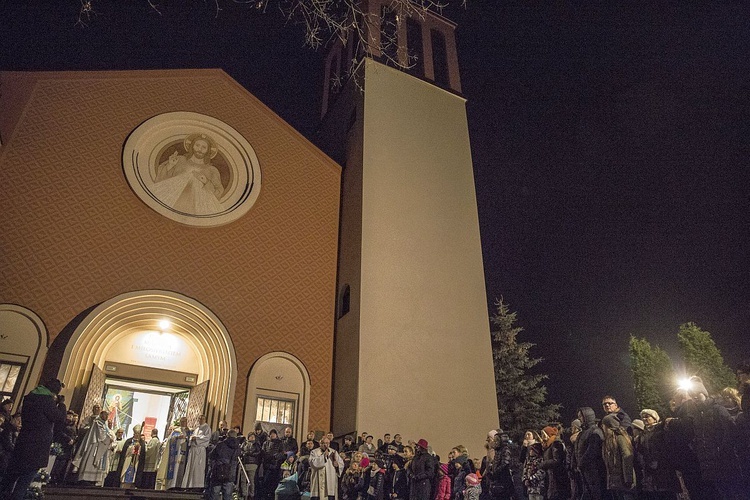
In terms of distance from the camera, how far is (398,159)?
14523 millimetres

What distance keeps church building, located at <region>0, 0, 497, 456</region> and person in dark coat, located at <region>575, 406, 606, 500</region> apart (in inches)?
240

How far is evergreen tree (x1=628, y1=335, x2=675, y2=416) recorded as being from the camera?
25.5 m

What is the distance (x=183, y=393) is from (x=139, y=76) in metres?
7.73

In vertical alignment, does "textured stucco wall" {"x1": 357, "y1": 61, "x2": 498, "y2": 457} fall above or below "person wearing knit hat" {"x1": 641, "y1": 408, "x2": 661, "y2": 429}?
above

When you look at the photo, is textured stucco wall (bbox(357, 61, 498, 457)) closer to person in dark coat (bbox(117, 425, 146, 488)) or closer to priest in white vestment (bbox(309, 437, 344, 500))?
priest in white vestment (bbox(309, 437, 344, 500))

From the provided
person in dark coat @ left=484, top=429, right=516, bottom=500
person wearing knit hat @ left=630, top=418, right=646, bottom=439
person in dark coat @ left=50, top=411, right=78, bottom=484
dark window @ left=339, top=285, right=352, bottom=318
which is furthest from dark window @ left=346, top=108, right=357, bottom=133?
person wearing knit hat @ left=630, top=418, right=646, bottom=439

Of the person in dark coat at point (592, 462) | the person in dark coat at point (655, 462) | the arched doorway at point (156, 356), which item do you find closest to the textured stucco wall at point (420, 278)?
the arched doorway at point (156, 356)

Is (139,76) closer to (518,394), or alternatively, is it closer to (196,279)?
(196,279)

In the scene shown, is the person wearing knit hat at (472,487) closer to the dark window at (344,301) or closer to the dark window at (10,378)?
the dark window at (344,301)

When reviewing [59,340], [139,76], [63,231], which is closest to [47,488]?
[59,340]

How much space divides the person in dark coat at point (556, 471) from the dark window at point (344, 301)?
7587 mm

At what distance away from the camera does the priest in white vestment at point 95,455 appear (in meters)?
Answer: 7.97

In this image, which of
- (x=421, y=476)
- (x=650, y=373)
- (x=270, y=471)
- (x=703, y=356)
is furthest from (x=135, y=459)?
(x=703, y=356)

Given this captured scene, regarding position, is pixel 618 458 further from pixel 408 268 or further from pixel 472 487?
pixel 408 268
